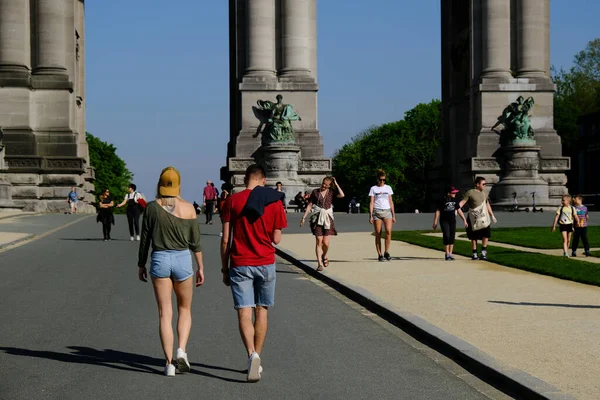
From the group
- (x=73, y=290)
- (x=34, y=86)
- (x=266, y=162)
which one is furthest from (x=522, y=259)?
(x=34, y=86)

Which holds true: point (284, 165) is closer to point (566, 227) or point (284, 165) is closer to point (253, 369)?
point (566, 227)

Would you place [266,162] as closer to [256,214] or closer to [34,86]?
[34,86]

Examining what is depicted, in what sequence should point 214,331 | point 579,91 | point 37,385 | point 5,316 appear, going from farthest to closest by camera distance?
point 579,91
point 5,316
point 214,331
point 37,385

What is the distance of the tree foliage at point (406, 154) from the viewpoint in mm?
111500

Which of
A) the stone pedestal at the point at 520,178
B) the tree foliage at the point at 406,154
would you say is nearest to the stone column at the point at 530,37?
the stone pedestal at the point at 520,178

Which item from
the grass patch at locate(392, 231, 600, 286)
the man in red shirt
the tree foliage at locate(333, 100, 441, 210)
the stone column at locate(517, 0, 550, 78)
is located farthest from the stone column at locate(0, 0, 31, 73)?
the tree foliage at locate(333, 100, 441, 210)

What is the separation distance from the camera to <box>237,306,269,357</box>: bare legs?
33.1ft

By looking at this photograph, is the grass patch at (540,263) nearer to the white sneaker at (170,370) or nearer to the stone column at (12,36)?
the white sneaker at (170,370)

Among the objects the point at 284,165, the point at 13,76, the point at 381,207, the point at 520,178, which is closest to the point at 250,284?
the point at 381,207

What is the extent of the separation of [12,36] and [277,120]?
42.5 ft

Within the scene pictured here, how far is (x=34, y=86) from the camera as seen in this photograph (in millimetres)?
53750

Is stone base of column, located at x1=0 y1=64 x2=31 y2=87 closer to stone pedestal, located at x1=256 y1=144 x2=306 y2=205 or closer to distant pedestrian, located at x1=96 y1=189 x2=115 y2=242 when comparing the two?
stone pedestal, located at x1=256 y1=144 x2=306 y2=205

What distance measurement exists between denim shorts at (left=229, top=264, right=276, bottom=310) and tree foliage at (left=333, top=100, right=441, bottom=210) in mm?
99961

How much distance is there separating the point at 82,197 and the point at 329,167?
12709mm
